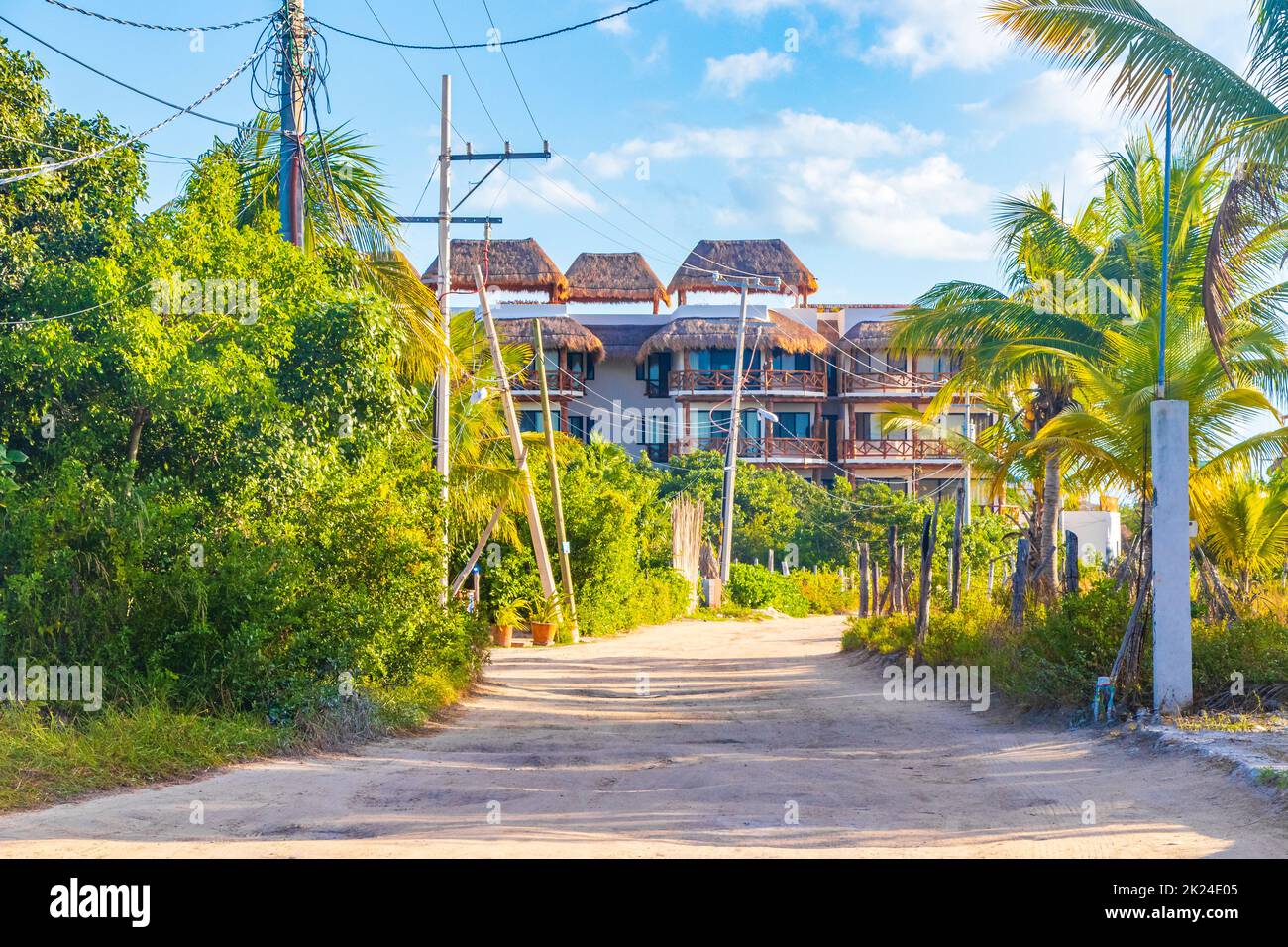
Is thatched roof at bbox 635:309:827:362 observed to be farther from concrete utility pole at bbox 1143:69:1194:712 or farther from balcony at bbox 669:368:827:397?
concrete utility pole at bbox 1143:69:1194:712

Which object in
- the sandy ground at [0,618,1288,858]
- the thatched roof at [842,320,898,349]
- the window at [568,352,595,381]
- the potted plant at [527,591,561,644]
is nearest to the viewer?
the sandy ground at [0,618,1288,858]

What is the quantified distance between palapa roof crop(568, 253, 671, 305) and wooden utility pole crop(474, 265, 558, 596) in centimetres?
2544

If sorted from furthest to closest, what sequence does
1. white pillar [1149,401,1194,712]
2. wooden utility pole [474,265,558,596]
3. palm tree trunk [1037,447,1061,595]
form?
1. wooden utility pole [474,265,558,596]
2. palm tree trunk [1037,447,1061,595]
3. white pillar [1149,401,1194,712]

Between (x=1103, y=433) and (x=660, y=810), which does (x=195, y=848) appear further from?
(x=1103, y=433)

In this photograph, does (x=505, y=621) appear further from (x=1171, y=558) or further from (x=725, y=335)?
(x=725, y=335)

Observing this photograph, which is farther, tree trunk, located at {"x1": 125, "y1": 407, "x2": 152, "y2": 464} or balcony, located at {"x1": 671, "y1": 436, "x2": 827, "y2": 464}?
balcony, located at {"x1": 671, "y1": 436, "x2": 827, "y2": 464}

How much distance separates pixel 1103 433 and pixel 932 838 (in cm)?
798

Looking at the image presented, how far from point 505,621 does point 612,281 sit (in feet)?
86.5

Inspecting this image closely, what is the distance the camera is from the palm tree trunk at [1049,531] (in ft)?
55.0

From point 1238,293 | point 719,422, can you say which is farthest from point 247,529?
point 719,422

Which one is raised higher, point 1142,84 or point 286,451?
point 1142,84

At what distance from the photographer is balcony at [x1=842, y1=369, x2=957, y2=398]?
153ft

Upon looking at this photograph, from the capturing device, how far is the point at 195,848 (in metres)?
6.92

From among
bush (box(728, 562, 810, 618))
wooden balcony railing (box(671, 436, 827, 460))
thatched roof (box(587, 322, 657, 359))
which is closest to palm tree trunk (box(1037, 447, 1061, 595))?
bush (box(728, 562, 810, 618))
